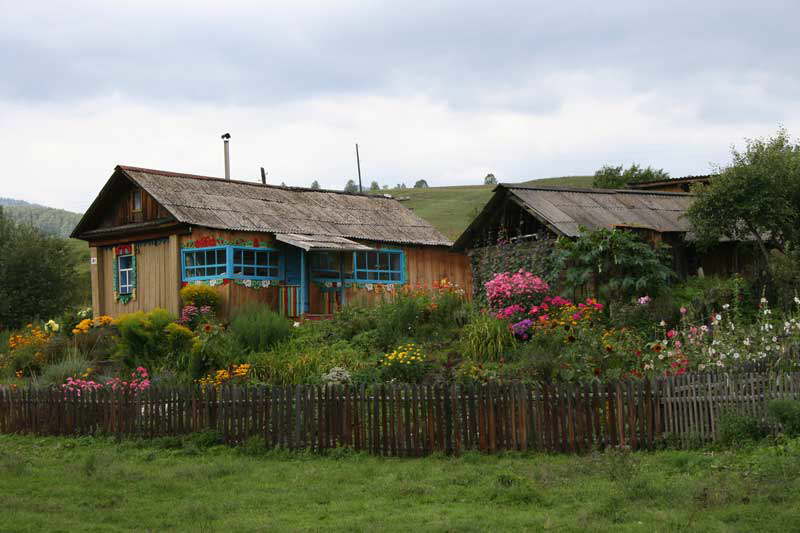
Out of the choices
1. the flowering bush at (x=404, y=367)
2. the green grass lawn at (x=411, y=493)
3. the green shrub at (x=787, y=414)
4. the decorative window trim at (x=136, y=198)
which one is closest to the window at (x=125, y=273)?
the decorative window trim at (x=136, y=198)

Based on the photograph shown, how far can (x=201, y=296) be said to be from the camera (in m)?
23.3

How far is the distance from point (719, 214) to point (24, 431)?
14501 mm

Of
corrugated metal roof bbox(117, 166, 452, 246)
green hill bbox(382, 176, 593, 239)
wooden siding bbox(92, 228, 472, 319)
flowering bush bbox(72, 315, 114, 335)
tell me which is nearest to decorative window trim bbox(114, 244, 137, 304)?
wooden siding bbox(92, 228, 472, 319)

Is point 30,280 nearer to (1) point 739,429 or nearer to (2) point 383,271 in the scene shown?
(2) point 383,271

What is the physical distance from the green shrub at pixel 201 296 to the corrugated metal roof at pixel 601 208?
8146 mm

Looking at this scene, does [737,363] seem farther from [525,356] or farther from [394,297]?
[394,297]

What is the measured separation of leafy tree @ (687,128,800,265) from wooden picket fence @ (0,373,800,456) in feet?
26.9

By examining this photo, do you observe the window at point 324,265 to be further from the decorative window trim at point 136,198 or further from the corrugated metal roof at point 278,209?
the decorative window trim at point 136,198

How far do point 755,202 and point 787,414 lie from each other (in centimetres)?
897

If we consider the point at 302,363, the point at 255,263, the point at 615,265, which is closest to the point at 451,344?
the point at 302,363

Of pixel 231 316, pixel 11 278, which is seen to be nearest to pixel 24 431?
pixel 231 316

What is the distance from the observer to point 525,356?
15.5 meters

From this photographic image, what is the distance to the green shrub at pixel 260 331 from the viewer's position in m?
18.7

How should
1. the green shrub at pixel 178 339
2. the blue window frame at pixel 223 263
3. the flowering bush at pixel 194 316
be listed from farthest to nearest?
the blue window frame at pixel 223 263
the flowering bush at pixel 194 316
the green shrub at pixel 178 339
